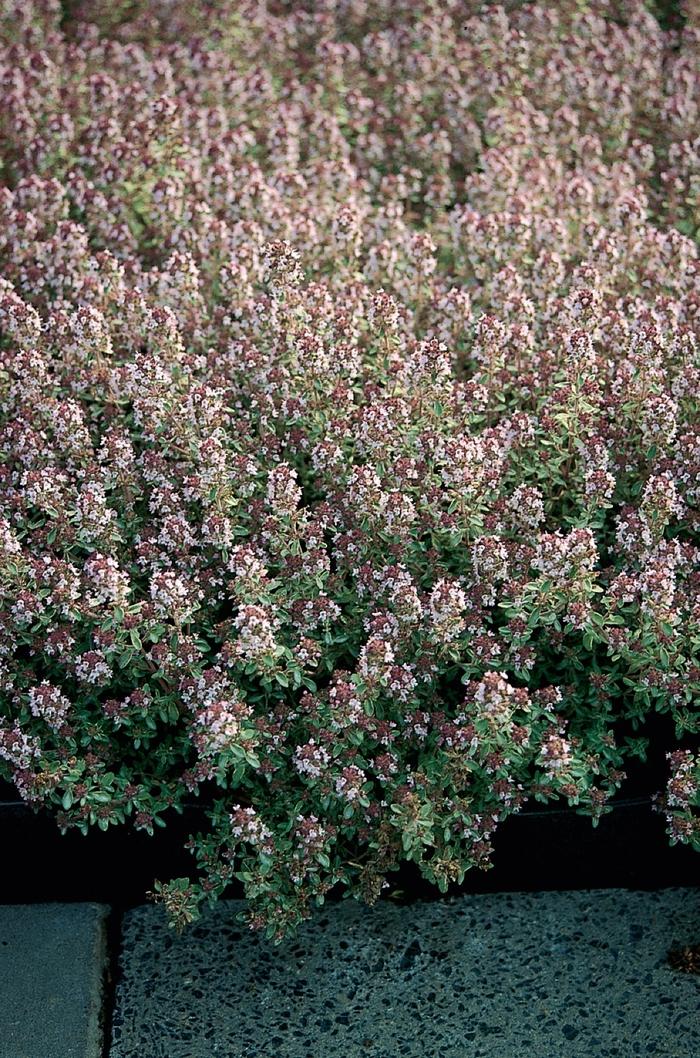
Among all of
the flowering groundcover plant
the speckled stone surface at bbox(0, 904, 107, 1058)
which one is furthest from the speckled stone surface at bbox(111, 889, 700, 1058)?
the flowering groundcover plant

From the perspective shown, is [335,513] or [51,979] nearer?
[51,979]

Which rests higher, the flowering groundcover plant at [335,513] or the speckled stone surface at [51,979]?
the flowering groundcover plant at [335,513]

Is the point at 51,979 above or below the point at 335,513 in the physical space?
below

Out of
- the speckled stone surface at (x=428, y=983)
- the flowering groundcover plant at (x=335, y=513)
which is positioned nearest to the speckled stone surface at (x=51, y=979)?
the speckled stone surface at (x=428, y=983)

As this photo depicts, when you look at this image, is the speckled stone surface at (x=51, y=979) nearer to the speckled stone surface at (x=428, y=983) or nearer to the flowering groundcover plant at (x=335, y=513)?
the speckled stone surface at (x=428, y=983)

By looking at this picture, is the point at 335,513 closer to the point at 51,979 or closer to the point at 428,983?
the point at 428,983

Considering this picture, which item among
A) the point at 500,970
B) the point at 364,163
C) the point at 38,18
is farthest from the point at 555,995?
the point at 38,18

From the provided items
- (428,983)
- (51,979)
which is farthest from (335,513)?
(51,979)
